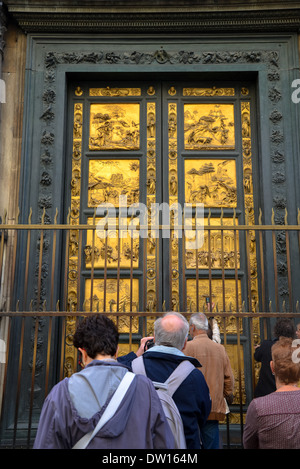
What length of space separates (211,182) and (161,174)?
2.71 ft

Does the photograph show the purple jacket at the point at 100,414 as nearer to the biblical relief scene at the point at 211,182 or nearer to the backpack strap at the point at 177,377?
the backpack strap at the point at 177,377

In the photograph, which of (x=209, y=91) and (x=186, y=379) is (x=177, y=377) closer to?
(x=186, y=379)

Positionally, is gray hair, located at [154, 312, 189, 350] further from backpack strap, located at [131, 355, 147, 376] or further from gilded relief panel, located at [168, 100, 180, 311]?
gilded relief panel, located at [168, 100, 180, 311]

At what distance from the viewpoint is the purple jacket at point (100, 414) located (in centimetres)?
231

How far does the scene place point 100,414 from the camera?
2326 millimetres

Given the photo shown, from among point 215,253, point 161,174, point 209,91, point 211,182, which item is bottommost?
point 215,253

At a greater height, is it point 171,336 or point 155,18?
point 155,18

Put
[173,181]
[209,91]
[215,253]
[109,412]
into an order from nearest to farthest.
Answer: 1. [109,412]
2. [215,253]
3. [173,181]
4. [209,91]

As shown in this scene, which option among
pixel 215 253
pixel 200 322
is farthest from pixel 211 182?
pixel 200 322

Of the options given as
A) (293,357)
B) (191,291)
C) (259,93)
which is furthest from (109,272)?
(293,357)

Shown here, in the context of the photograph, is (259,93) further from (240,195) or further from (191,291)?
(191,291)

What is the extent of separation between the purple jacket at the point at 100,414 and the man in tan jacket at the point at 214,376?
2.02 meters

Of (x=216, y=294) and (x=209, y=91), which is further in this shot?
(x=209, y=91)

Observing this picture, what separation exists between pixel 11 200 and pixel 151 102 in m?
2.86
